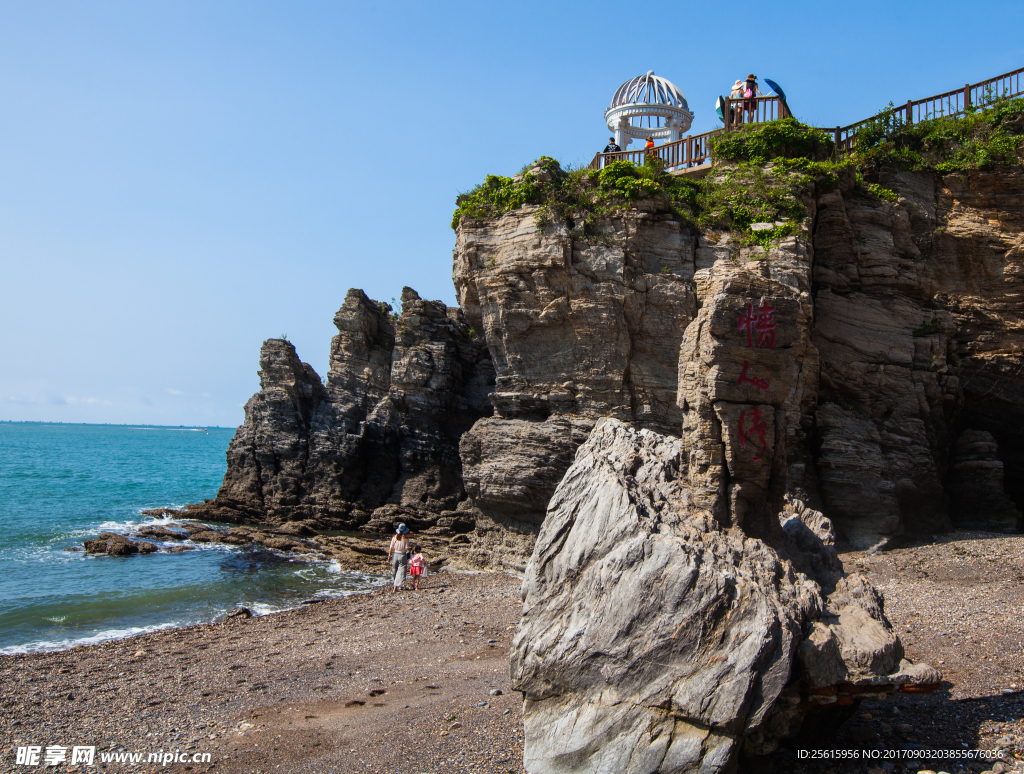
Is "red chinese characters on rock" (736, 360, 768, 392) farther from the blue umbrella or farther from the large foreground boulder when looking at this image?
the blue umbrella

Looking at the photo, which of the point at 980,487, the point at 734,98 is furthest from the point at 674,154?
the point at 980,487

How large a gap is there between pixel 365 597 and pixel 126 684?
22.9 ft

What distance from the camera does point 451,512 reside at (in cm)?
2673

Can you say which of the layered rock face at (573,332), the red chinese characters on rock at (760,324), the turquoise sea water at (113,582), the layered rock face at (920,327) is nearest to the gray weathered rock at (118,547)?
the turquoise sea water at (113,582)

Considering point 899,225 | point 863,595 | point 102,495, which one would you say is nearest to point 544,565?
point 863,595

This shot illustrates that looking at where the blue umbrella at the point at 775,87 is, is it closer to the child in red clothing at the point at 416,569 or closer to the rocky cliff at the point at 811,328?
the rocky cliff at the point at 811,328

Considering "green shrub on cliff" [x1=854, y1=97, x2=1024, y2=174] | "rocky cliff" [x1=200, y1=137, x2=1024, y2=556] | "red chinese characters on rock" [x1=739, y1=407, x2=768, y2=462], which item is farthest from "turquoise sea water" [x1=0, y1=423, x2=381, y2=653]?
"green shrub on cliff" [x1=854, y1=97, x2=1024, y2=174]

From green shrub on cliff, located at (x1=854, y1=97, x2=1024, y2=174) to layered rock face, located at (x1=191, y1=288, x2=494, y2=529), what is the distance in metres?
17.1

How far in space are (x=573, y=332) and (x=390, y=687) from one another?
Answer: 1255 cm

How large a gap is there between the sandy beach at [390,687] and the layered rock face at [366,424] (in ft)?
38.7

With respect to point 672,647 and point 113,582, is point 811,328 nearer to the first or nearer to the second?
point 672,647

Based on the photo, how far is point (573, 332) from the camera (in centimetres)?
2081

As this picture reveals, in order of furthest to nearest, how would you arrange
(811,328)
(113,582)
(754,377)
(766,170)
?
1. (113,582)
2. (766,170)
3. (811,328)
4. (754,377)

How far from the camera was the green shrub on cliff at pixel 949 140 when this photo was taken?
20.0 meters
